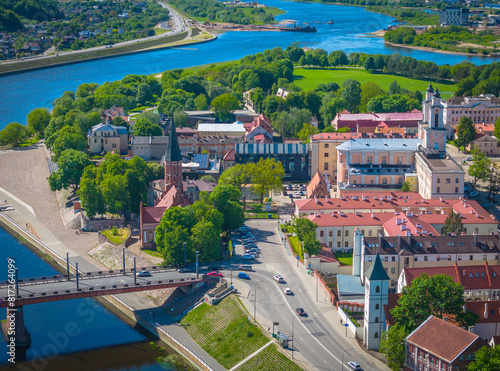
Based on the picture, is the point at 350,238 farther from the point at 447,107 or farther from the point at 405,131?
the point at 447,107

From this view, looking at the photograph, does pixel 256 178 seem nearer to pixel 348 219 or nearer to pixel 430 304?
pixel 348 219

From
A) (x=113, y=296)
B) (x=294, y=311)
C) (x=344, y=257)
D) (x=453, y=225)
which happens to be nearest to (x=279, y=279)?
(x=294, y=311)

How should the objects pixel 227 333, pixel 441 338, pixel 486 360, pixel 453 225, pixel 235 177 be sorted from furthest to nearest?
pixel 235 177, pixel 453 225, pixel 227 333, pixel 441 338, pixel 486 360

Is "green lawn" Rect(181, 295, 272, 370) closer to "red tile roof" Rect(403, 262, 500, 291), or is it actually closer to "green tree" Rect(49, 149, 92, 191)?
"red tile roof" Rect(403, 262, 500, 291)

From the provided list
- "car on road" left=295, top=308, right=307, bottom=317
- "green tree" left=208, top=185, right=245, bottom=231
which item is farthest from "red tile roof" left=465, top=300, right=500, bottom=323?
"green tree" left=208, top=185, right=245, bottom=231

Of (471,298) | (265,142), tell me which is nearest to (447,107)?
(265,142)

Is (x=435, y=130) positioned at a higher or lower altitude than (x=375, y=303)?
higher
